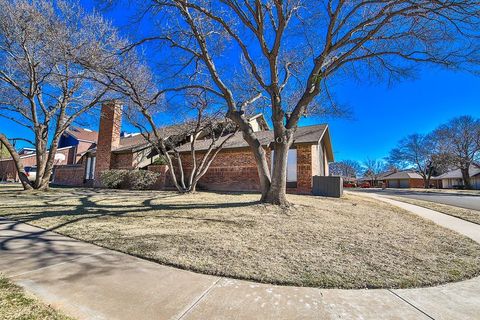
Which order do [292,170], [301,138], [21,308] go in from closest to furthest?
[21,308]
[292,170]
[301,138]

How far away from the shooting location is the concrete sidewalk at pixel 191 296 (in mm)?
2334

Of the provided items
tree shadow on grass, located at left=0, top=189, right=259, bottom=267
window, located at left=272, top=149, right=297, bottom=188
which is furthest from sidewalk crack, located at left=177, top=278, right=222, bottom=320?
window, located at left=272, top=149, right=297, bottom=188

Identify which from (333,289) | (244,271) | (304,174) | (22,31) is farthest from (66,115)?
(333,289)

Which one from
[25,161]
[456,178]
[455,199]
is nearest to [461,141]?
[456,178]

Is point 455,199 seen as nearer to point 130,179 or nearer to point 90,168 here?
point 130,179

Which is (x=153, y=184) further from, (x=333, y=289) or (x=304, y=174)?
(x=333, y=289)

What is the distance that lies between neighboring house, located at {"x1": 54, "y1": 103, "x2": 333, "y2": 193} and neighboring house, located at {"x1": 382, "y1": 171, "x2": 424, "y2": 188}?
5283 centimetres

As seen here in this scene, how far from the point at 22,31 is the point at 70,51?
4.47m

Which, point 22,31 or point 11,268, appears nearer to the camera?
point 11,268

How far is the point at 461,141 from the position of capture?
3972cm

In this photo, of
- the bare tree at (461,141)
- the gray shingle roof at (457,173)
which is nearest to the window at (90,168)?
the bare tree at (461,141)

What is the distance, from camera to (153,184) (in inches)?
669

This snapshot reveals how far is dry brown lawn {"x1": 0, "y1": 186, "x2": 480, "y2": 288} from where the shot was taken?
329 centimetres

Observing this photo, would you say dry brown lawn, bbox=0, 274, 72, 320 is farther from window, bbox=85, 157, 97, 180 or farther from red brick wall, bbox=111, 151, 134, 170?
window, bbox=85, 157, 97, 180
